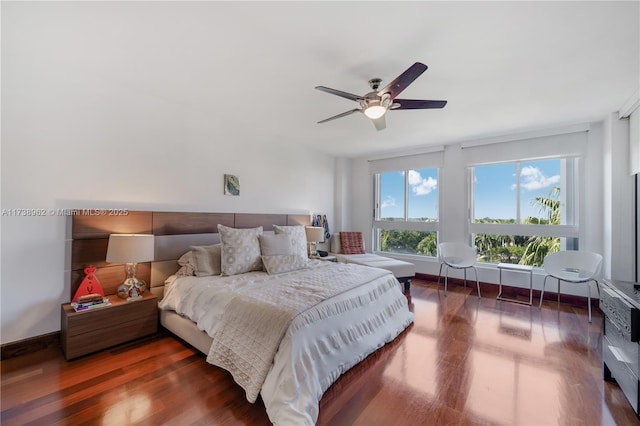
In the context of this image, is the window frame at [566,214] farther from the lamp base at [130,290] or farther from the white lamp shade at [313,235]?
the lamp base at [130,290]

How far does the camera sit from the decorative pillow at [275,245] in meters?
2.99

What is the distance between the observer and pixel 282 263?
2902 mm

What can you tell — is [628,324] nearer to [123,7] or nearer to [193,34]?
[193,34]

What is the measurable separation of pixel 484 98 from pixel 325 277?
8.28 ft

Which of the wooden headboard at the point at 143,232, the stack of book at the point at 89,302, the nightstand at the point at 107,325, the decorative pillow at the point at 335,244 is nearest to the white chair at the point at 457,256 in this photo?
the decorative pillow at the point at 335,244

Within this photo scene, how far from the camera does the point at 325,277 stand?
8.41ft

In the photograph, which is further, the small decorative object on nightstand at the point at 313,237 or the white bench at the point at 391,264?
the small decorative object on nightstand at the point at 313,237

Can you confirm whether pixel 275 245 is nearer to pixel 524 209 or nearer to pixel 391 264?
pixel 391 264

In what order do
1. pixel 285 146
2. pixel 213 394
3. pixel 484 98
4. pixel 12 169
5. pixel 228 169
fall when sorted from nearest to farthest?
pixel 213 394, pixel 12 169, pixel 484 98, pixel 228 169, pixel 285 146

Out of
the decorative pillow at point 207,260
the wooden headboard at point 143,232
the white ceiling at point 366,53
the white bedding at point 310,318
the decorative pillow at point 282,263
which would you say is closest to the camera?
the white bedding at point 310,318

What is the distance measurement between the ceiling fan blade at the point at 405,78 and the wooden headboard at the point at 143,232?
8.20 feet

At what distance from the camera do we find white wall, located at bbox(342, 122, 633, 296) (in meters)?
3.08

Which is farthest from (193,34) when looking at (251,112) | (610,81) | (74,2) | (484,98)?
(610,81)

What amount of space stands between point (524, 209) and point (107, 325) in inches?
214
